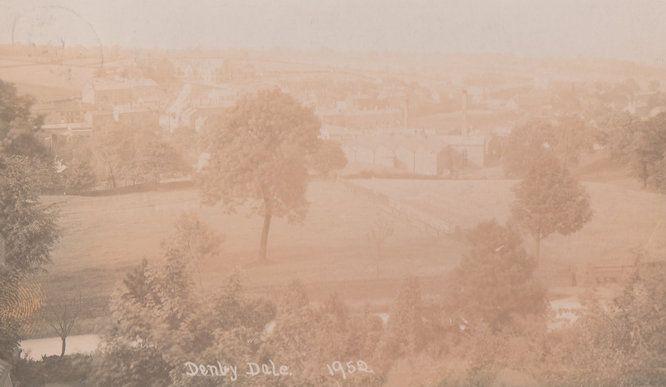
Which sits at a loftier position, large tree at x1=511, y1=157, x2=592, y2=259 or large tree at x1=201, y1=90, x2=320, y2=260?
large tree at x1=201, y1=90, x2=320, y2=260

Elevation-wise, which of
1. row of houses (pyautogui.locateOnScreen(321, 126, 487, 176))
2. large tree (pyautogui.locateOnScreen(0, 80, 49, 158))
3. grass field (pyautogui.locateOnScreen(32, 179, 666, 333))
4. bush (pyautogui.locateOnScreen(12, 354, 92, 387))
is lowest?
bush (pyautogui.locateOnScreen(12, 354, 92, 387))

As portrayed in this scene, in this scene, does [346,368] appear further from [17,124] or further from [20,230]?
[17,124]

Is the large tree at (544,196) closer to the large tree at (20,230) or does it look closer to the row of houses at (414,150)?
the row of houses at (414,150)

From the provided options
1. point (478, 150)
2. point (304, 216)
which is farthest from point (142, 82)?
point (478, 150)

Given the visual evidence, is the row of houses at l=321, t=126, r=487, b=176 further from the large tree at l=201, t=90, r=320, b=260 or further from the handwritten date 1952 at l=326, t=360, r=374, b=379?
the handwritten date 1952 at l=326, t=360, r=374, b=379

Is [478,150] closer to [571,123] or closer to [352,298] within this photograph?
[571,123]

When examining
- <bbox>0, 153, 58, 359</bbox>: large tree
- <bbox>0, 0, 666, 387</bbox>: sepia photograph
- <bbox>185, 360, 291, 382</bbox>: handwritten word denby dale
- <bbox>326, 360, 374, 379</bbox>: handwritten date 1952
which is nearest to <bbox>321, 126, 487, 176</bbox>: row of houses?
<bbox>0, 0, 666, 387</bbox>: sepia photograph
